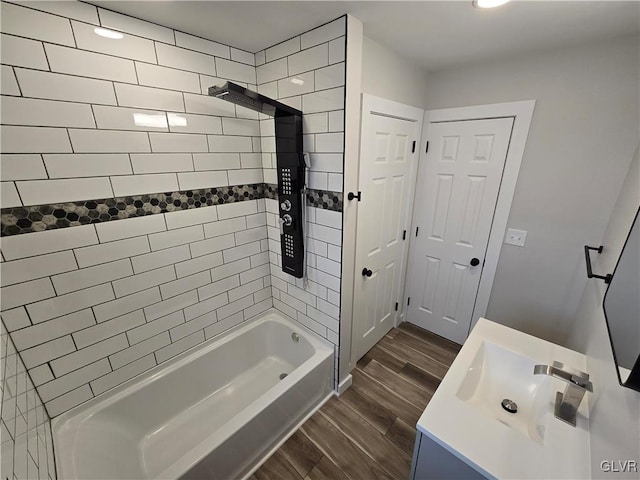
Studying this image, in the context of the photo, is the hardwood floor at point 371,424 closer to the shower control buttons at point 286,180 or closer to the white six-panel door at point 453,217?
the white six-panel door at point 453,217

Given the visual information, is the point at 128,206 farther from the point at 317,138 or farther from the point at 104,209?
the point at 317,138

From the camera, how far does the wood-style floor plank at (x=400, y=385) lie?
1.80 metres

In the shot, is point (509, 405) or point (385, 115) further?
point (385, 115)

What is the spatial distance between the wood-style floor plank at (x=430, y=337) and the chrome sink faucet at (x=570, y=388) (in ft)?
4.51

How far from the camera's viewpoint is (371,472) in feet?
4.55

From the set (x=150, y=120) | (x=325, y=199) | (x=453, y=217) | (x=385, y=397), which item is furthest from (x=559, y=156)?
(x=150, y=120)

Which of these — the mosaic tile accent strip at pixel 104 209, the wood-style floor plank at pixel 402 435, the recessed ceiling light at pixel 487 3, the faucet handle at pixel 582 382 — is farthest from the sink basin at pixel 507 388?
the mosaic tile accent strip at pixel 104 209

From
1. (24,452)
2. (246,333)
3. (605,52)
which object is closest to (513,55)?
(605,52)

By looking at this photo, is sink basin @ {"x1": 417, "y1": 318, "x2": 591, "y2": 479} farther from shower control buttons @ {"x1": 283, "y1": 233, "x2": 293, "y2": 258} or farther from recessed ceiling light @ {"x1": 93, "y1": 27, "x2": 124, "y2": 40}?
recessed ceiling light @ {"x1": 93, "y1": 27, "x2": 124, "y2": 40}

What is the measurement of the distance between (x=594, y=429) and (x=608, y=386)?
14 centimetres

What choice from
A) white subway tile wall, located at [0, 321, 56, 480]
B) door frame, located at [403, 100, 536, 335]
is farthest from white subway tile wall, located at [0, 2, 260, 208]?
door frame, located at [403, 100, 536, 335]

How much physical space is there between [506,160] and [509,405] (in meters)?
1.47

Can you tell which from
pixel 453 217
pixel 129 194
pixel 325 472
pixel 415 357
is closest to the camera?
pixel 129 194

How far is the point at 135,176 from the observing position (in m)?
1.27
